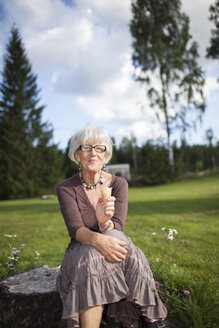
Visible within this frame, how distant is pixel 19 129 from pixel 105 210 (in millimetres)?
21864

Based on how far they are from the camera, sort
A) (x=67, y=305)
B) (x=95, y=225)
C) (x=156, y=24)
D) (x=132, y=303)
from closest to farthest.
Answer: (x=67, y=305)
(x=132, y=303)
(x=95, y=225)
(x=156, y=24)

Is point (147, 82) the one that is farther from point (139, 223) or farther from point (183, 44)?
point (139, 223)

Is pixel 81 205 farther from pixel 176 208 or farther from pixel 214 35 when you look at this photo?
pixel 214 35

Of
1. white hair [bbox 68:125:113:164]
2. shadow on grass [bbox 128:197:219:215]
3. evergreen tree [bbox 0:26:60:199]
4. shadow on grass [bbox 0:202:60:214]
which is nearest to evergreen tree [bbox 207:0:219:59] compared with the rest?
shadow on grass [bbox 128:197:219:215]

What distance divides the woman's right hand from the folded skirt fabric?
4 cm

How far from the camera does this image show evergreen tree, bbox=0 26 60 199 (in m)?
21.5

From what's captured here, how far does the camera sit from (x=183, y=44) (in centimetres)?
1928

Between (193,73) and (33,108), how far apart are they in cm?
1354

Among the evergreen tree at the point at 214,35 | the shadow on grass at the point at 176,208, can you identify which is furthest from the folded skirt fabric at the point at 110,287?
the evergreen tree at the point at 214,35

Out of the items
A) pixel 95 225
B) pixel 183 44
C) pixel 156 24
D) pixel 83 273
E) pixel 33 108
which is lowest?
pixel 83 273

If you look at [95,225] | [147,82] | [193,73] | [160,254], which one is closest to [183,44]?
[193,73]

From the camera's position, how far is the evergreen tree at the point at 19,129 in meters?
21.5

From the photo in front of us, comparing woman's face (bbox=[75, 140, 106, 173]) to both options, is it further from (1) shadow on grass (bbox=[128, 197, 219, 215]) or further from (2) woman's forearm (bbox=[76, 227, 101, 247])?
(1) shadow on grass (bbox=[128, 197, 219, 215])

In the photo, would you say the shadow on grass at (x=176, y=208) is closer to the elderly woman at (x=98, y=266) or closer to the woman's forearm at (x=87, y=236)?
the elderly woman at (x=98, y=266)
